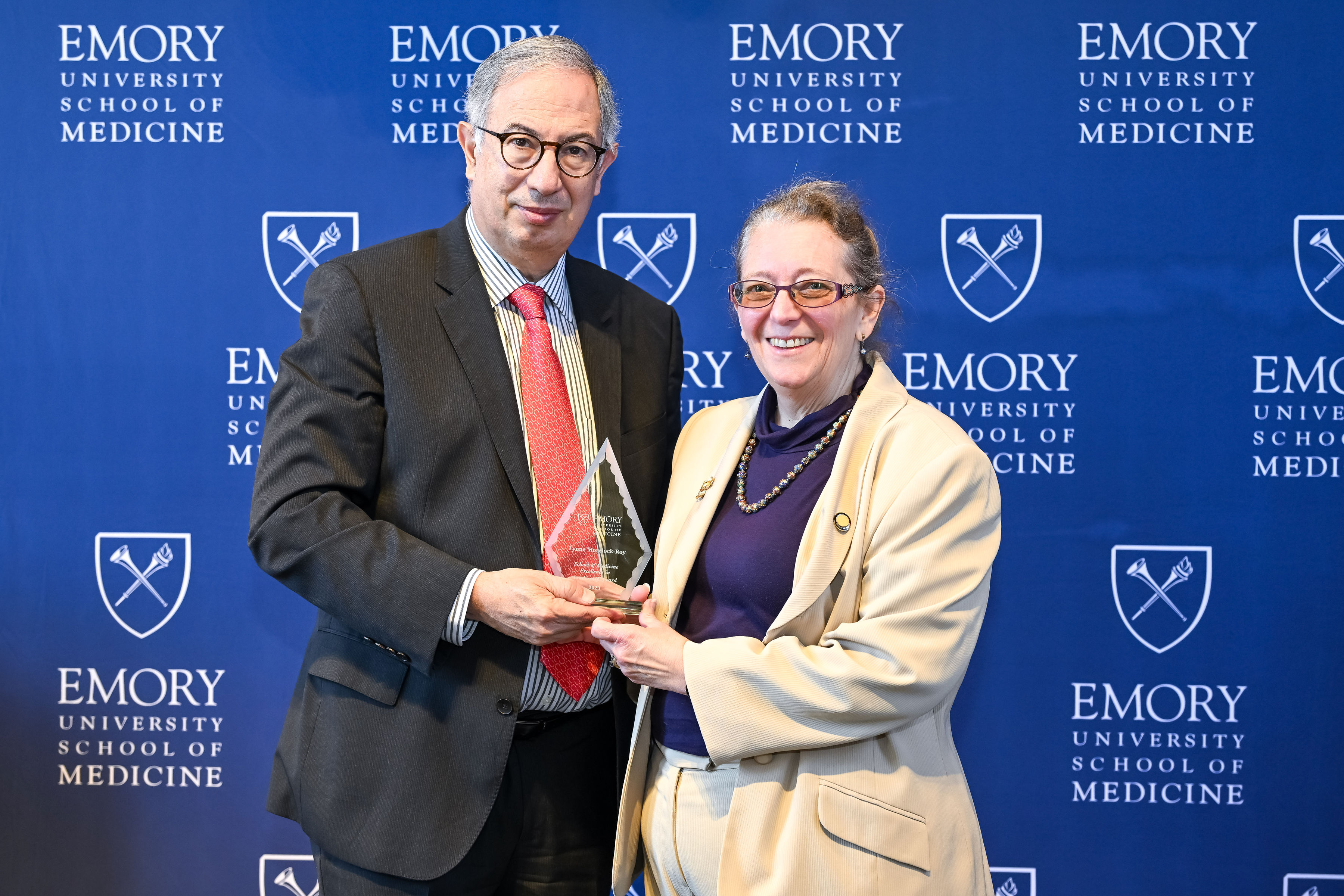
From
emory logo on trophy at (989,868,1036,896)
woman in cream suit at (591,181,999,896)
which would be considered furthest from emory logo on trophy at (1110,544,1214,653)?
woman in cream suit at (591,181,999,896)

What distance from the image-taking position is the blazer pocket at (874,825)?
175cm

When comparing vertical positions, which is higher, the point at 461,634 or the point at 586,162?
the point at 586,162

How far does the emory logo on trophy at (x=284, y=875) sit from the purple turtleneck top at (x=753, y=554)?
1786 millimetres

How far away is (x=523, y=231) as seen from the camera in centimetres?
208

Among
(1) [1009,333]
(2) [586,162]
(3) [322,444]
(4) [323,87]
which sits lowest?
(3) [322,444]

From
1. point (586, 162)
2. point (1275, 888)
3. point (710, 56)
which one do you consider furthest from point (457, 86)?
point (1275, 888)

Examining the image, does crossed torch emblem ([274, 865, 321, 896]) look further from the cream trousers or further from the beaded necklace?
the beaded necklace

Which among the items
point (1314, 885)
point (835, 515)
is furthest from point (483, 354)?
point (1314, 885)

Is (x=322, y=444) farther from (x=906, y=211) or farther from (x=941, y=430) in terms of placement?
(x=906, y=211)

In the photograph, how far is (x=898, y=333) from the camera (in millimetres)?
3025

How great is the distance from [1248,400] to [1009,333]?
0.74 m

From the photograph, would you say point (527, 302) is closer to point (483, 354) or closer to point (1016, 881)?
point (483, 354)

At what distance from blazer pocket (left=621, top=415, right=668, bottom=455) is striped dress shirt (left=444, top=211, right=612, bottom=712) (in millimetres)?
77

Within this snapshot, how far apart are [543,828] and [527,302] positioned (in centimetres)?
108
